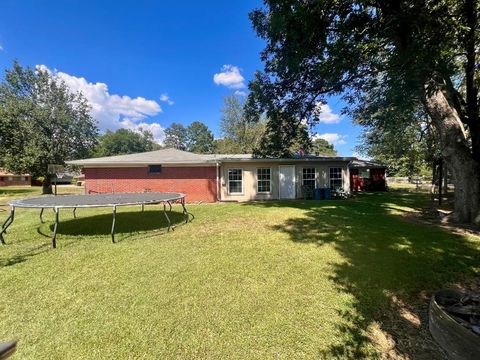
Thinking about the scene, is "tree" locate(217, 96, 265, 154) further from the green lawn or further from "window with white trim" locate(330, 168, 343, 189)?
the green lawn

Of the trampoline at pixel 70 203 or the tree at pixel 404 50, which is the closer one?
the tree at pixel 404 50

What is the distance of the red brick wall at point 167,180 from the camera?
14.6m

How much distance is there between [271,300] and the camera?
3682 mm

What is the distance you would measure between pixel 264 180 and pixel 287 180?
1435 mm

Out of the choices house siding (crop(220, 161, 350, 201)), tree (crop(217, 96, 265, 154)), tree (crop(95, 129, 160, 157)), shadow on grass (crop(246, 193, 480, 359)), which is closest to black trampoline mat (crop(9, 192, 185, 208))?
shadow on grass (crop(246, 193, 480, 359))

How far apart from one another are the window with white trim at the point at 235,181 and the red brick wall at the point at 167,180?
96 centimetres

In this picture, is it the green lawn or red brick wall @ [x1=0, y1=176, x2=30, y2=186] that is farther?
red brick wall @ [x1=0, y1=176, x2=30, y2=186]

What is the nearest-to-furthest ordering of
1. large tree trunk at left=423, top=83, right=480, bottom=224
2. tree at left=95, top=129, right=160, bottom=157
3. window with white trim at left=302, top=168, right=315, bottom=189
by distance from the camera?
large tree trunk at left=423, top=83, right=480, bottom=224 < window with white trim at left=302, top=168, right=315, bottom=189 < tree at left=95, top=129, right=160, bottom=157

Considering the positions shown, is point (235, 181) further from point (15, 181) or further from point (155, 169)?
point (15, 181)

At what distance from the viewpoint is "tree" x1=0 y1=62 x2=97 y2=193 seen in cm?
2131

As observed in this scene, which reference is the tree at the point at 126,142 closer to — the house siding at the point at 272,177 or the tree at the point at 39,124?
the tree at the point at 39,124

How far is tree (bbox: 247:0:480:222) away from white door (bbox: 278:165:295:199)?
20.2 ft

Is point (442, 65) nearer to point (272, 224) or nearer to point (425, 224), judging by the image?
point (425, 224)

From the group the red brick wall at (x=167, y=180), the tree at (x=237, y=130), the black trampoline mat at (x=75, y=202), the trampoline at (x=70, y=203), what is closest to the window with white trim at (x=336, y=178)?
the red brick wall at (x=167, y=180)
